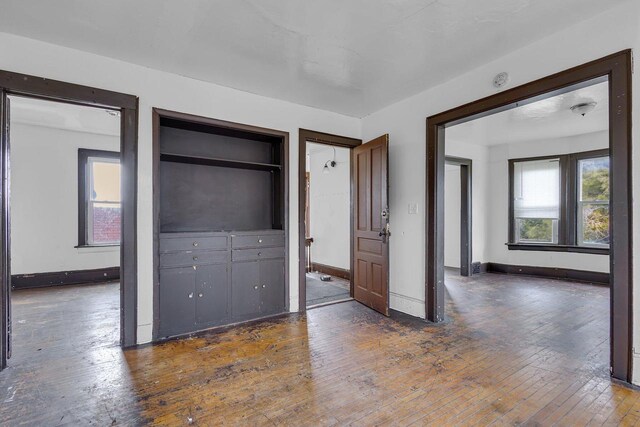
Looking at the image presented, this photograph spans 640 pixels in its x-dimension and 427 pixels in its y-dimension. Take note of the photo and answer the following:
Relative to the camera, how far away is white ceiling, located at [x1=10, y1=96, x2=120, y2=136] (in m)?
4.19

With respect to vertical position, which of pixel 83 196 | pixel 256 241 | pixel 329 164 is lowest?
pixel 256 241

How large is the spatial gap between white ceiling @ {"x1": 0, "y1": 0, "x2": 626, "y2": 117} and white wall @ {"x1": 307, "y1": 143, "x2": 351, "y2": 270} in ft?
8.91

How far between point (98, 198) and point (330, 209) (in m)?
4.30

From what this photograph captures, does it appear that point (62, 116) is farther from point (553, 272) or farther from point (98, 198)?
point (553, 272)

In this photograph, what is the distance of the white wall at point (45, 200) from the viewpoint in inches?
195

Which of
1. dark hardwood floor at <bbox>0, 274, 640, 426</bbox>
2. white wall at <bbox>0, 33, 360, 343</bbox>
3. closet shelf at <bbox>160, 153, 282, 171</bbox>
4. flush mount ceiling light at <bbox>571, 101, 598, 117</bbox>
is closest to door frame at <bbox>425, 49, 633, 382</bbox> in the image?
dark hardwood floor at <bbox>0, 274, 640, 426</bbox>

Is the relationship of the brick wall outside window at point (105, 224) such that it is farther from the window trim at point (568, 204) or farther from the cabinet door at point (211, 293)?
the window trim at point (568, 204)

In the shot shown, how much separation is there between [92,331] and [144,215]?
4.68 ft

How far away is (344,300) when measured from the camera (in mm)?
4383

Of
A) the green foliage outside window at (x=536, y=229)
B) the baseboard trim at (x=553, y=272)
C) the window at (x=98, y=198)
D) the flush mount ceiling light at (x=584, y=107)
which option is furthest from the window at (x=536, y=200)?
the window at (x=98, y=198)

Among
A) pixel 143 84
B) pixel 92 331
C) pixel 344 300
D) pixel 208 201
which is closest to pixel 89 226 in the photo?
pixel 92 331

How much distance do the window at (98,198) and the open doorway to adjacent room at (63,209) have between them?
0.01m

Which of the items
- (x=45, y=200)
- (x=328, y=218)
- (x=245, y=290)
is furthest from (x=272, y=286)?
(x=45, y=200)

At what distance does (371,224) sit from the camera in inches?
156
